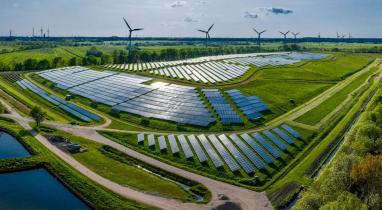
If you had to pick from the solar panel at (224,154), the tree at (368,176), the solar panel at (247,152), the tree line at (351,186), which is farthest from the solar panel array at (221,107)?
the tree at (368,176)

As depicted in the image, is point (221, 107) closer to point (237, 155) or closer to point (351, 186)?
point (237, 155)

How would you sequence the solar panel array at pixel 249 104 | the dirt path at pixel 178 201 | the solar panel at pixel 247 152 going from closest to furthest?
1. the dirt path at pixel 178 201
2. the solar panel at pixel 247 152
3. the solar panel array at pixel 249 104

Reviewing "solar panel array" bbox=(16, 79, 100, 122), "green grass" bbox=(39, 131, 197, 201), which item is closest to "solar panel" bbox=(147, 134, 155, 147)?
"green grass" bbox=(39, 131, 197, 201)

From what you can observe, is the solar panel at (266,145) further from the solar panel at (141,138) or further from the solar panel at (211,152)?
the solar panel at (141,138)

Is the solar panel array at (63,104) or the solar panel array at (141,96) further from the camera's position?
the solar panel array at (63,104)

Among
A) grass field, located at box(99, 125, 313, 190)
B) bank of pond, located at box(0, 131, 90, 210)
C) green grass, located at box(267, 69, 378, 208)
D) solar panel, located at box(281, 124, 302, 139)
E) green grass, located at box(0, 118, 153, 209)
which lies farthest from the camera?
solar panel, located at box(281, 124, 302, 139)

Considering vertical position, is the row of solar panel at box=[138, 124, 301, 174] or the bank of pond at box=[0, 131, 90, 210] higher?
the row of solar panel at box=[138, 124, 301, 174]

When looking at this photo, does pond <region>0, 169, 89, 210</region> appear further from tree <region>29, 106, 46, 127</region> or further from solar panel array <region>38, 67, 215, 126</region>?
solar panel array <region>38, 67, 215, 126</region>

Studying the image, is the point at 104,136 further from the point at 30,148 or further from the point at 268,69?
the point at 268,69
